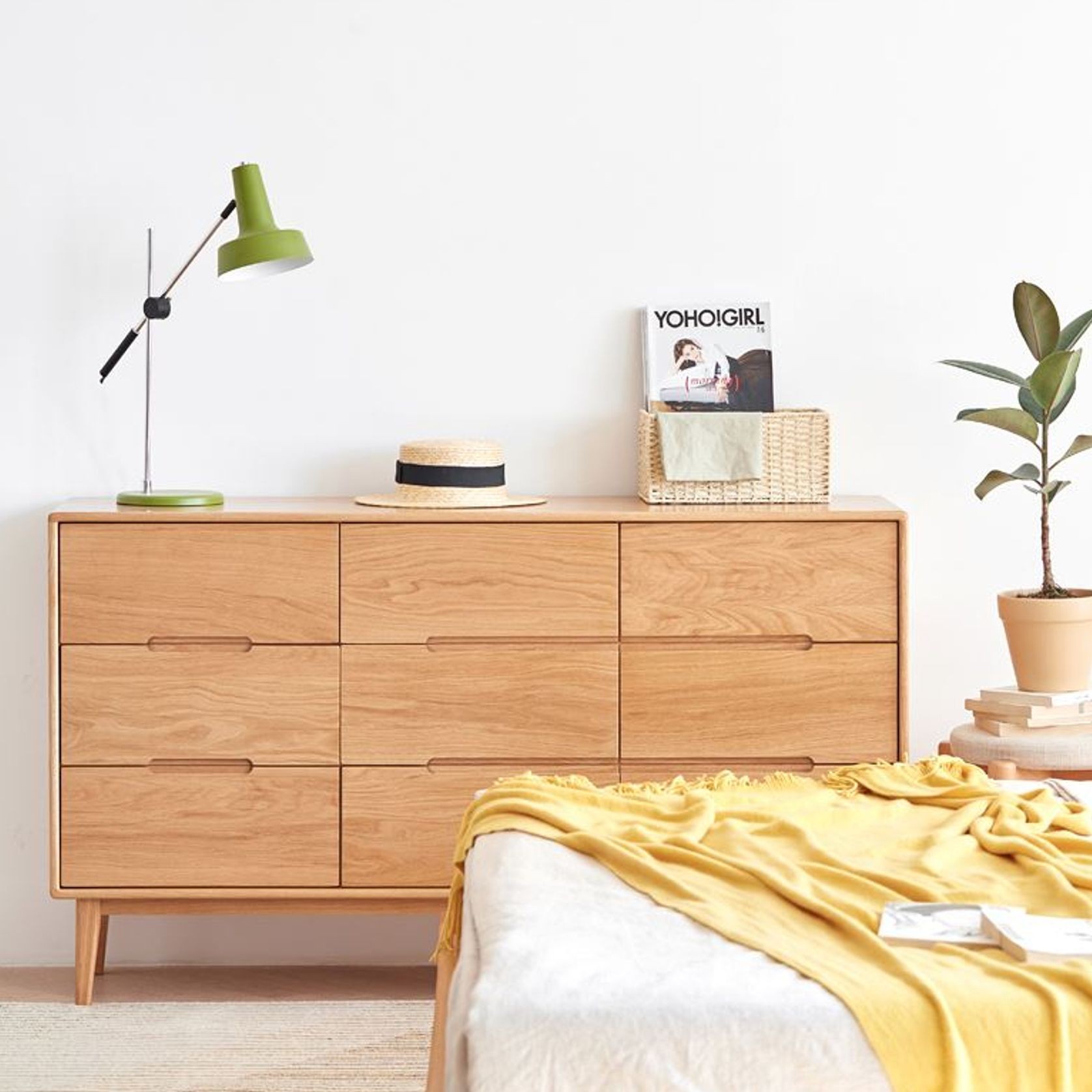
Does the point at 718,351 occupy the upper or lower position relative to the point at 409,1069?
upper

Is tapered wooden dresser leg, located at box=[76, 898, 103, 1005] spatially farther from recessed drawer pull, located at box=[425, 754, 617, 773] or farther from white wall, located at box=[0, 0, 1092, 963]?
recessed drawer pull, located at box=[425, 754, 617, 773]

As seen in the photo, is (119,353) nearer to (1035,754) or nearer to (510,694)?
(510,694)

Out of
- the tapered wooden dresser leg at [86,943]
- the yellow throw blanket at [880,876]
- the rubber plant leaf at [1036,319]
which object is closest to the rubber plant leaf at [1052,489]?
the rubber plant leaf at [1036,319]

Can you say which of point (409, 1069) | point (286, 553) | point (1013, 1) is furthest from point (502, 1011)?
point (1013, 1)

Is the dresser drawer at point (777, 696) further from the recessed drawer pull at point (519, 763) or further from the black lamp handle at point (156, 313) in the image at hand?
the black lamp handle at point (156, 313)

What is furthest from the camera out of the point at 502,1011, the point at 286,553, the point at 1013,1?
the point at 1013,1

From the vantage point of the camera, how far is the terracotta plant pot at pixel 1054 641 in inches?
120

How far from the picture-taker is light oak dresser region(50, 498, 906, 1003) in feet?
9.95

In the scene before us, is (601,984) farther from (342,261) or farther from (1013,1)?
(1013,1)

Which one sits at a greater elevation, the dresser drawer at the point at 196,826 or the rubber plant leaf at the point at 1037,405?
the rubber plant leaf at the point at 1037,405

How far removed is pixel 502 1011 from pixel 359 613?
1670 mm

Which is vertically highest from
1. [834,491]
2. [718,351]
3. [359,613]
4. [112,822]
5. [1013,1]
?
[1013,1]

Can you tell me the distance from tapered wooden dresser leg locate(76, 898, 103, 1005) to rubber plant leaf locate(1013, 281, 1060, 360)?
212 centimetres

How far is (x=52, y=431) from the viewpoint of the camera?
11.1ft
